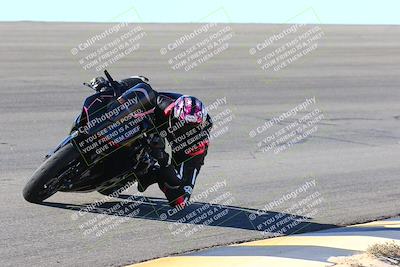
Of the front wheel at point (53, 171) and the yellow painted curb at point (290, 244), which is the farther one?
the front wheel at point (53, 171)

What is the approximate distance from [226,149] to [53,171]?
4781mm

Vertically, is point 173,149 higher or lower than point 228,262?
higher

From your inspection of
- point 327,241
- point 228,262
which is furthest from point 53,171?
point 327,241

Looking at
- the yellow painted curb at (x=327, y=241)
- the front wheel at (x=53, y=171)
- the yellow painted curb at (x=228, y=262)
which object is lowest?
the yellow painted curb at (x=327, y=241)

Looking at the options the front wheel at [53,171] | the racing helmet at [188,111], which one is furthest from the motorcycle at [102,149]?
the racing helmet at [188,111]

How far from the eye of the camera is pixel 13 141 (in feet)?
36.9

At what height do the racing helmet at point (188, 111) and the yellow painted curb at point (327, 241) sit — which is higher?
the racing helmet at point (188, 111)

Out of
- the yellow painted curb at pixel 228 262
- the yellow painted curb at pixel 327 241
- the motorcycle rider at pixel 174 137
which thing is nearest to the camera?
the yellow painted curb at pixel 228 262

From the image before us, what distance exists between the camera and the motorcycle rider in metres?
7.79

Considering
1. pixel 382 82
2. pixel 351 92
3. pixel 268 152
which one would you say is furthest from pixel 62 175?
pixel 382 82

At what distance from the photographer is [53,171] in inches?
289

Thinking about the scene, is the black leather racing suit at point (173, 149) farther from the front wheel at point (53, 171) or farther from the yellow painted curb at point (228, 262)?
the yellow painted curb at point (228, 262)

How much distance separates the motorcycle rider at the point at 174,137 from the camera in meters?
7.79

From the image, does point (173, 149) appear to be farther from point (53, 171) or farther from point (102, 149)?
point (53, 171)
